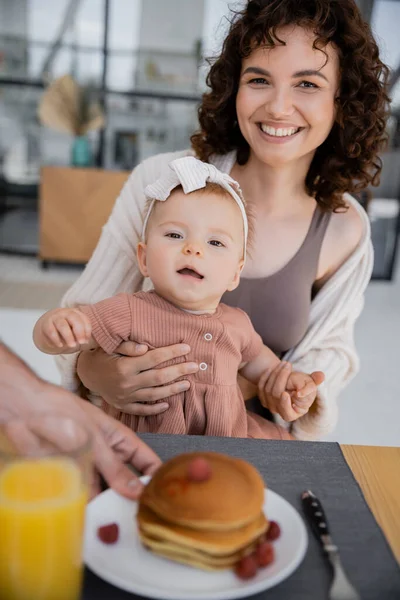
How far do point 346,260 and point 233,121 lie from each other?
466 millimetres

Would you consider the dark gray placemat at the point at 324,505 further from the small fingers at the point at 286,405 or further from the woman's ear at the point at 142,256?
the woman's ear at the point at 142,256

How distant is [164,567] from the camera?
0.66 m

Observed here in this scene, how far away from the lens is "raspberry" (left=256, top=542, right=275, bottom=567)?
0.65 meters

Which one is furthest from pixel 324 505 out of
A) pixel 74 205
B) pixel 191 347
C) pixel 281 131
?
pixel 74 205

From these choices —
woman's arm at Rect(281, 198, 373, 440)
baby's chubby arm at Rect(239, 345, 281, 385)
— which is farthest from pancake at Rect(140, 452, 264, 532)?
woman's arm at Rect(281, 198, 373, 440)

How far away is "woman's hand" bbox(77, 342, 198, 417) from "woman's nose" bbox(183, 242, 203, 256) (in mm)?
175

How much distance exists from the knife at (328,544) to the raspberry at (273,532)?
64mm

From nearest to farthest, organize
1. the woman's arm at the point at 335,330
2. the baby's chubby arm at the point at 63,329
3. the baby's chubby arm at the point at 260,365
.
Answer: the baby's chubby arm at the point at 63,329 < the baby's chubby arm at the point at 260,365 < the woman's arm at the point at 335,330

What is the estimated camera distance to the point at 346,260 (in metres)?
1.67

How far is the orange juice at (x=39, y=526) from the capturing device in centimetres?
56

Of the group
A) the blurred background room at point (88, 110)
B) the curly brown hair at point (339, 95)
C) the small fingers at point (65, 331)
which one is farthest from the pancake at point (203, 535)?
the blurred background room at point (88, 110)

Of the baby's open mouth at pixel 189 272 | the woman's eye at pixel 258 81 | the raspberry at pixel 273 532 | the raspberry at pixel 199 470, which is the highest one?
the woman's eye at pixel 258 81

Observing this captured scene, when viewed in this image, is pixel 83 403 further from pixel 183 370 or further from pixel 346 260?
pixel 346 260

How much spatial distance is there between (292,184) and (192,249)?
567 millimetres
